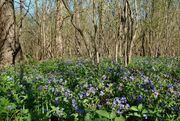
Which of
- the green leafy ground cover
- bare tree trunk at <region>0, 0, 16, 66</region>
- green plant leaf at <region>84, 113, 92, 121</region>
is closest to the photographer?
green plant leaf at <region>84, 113, 92, 121</region>

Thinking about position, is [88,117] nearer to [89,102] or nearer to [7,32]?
[89,102]

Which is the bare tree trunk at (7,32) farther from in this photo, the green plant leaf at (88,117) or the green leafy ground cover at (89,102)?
the green plant leaf at (88,117)

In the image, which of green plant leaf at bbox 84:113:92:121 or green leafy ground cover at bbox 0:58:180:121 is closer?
green plant leaf at bbox 84:113:92:121

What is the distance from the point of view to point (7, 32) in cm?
1181

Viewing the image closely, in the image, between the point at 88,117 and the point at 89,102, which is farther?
the point at 89,102

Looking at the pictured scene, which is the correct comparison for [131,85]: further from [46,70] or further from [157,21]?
[157,21]

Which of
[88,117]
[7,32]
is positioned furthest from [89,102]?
[7,32]

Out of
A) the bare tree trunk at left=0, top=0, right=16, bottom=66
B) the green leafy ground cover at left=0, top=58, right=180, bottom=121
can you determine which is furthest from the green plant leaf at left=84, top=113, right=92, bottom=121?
the bare tree trunk at left=0, top=0, right=16, bottom=66

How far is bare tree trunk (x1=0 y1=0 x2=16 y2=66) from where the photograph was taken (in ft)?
38.1

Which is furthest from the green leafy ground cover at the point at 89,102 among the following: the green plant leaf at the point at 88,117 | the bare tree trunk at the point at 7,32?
the bare tree trunk at the point at 7,32

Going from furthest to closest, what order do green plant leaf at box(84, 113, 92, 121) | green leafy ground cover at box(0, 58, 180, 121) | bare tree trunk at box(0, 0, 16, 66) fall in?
bare tree trunk at box(0, 0, 16, 66) < green leafy ground cover at box(0, 58, 180, 121) < green plant leaf at box(84, 113, 92, 121)

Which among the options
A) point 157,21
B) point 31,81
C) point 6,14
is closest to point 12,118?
point 31,81

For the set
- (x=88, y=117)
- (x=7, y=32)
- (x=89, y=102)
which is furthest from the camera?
(x=7, y=32)

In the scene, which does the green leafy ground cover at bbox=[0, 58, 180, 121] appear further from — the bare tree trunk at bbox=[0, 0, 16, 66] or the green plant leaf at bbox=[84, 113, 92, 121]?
the bare tree trunk at bbox=[0, 0, 16, 66]
